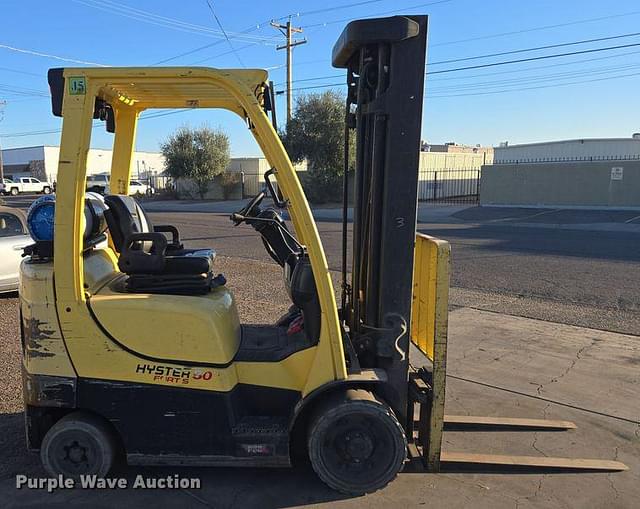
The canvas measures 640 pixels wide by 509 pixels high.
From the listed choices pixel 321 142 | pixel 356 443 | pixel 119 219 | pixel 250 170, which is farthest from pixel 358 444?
pixel 250 170

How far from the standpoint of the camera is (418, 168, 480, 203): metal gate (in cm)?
3734

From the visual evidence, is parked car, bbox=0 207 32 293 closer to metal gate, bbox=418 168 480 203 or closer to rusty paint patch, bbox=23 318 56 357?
rusty paint patch, bbox=23 318 56 357

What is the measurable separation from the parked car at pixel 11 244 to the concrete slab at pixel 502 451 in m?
4.36

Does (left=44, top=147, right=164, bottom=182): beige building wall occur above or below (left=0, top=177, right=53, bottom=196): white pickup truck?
above

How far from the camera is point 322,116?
33500mm

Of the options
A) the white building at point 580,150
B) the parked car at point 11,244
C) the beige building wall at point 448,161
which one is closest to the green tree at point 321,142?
the beige building wall at point 448,161

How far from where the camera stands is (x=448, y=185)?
39719mm

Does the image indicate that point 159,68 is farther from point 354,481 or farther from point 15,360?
point 15,360

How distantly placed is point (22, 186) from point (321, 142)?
31922 mm

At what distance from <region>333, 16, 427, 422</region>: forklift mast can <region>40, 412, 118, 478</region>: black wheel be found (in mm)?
1585

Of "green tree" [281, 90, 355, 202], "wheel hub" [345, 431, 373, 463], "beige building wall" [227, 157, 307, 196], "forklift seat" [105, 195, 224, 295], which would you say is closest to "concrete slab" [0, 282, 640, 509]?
"wheel hub" [345, 431, 373, 463]

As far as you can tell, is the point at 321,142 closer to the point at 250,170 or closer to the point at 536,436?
the point at 250,170

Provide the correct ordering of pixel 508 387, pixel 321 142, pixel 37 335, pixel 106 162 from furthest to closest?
1. pixel 106 162
2. pixel 321 142
3. pixel 508 387
4. pixel 37 335

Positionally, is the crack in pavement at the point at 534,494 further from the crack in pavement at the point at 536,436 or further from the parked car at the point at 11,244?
the parked car at the point at 11,244
